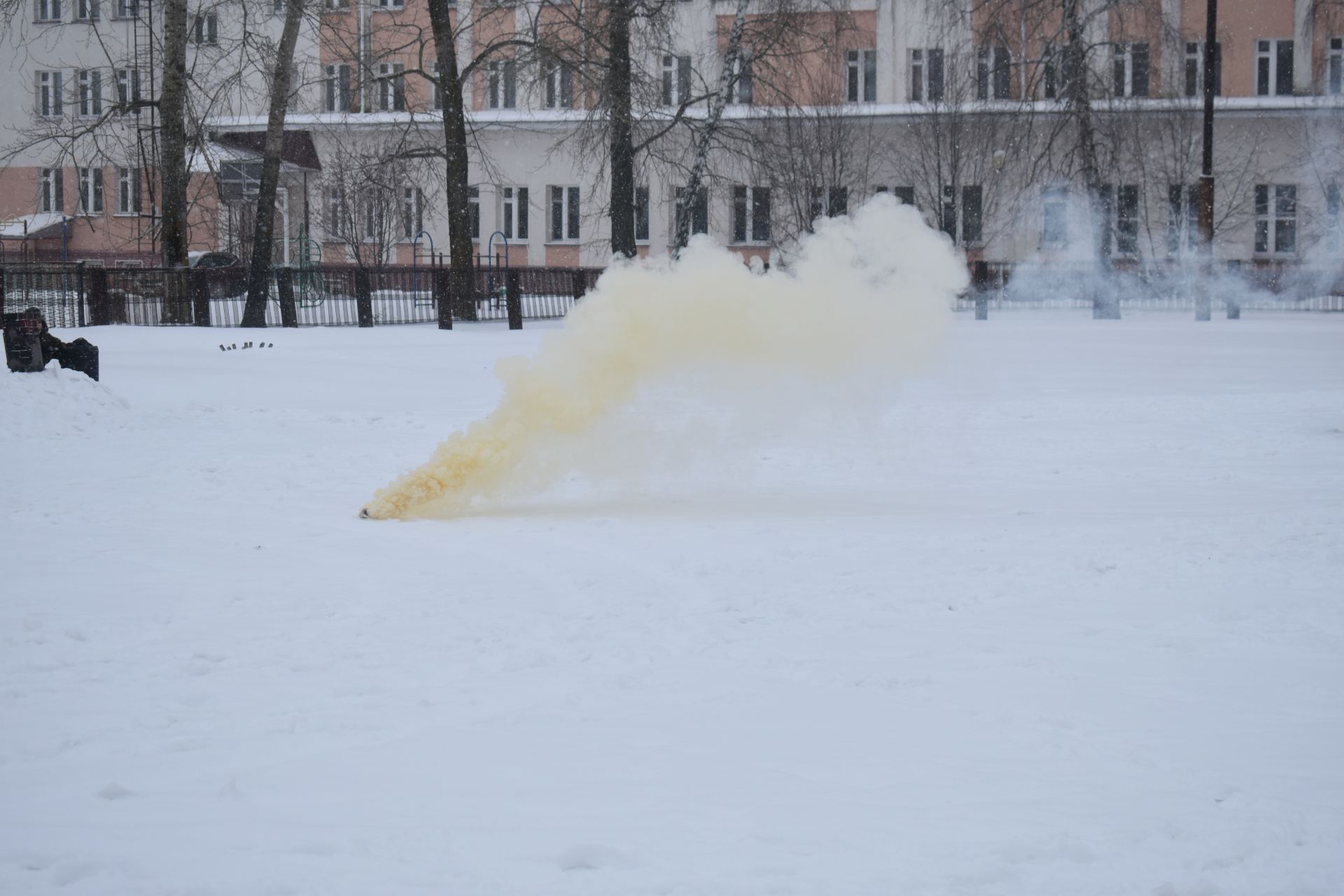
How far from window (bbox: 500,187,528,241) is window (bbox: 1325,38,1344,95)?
26.7 metres

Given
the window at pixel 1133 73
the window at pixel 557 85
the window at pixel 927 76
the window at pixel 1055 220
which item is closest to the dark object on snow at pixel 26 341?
the window at pixel 557 85

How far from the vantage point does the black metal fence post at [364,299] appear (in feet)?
100

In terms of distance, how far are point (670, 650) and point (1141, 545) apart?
3.83m

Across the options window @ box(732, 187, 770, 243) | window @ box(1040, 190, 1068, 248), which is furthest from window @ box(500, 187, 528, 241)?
window @ box(1040, 190, 1068, 248)

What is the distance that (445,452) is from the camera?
34.0 feet

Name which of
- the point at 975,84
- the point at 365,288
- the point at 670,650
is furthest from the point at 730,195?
the point at 670,650

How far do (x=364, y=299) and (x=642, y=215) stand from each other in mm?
21145

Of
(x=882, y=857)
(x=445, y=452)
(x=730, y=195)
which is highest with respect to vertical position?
(x=730, y=195)

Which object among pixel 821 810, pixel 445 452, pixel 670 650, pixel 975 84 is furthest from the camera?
pixel 975 84

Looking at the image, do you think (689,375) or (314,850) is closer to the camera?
(314,850)

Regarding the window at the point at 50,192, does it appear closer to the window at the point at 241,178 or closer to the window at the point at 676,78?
the window at the point at 241,178

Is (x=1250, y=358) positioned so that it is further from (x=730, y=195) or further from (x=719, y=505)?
(x=730, y=195)

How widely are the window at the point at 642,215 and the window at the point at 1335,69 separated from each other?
2240cm

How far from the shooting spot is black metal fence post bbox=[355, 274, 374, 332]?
3052 cm
